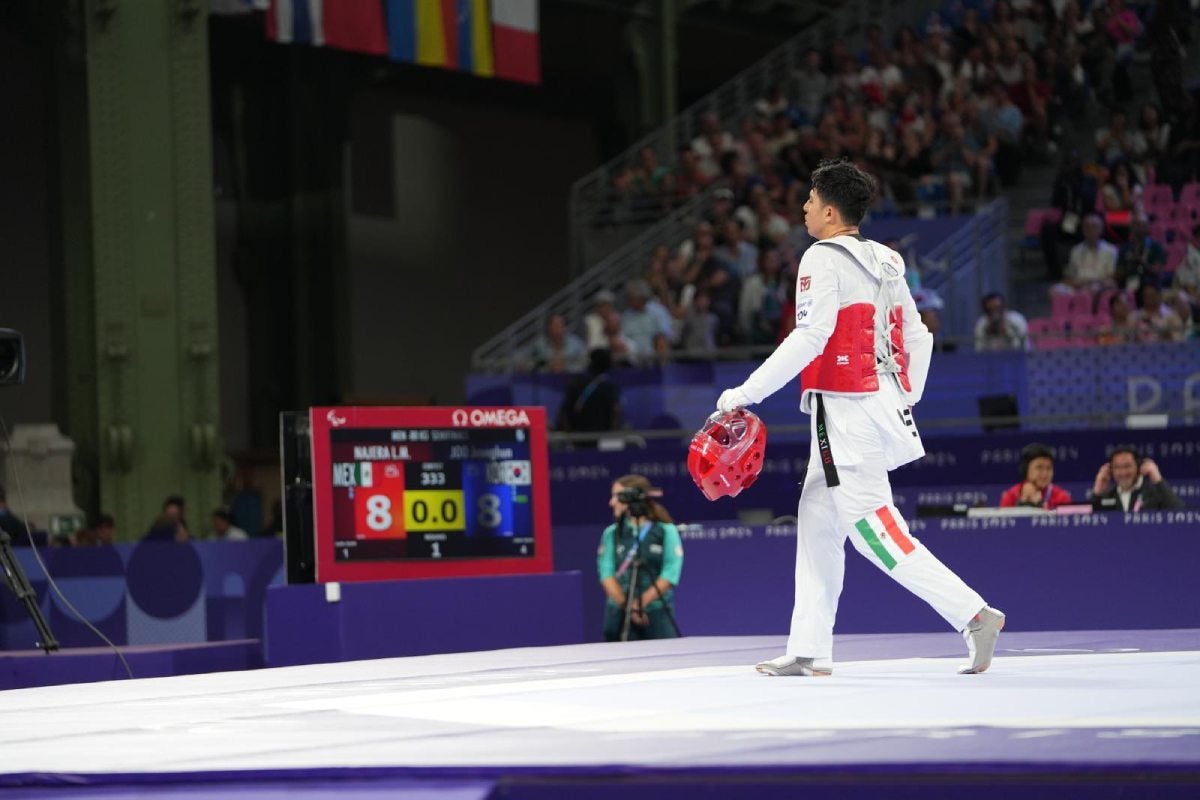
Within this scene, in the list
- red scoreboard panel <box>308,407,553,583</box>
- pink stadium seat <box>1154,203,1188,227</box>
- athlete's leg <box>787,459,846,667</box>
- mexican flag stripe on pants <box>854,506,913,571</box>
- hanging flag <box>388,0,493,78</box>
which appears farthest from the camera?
hanging flag <box>388,0,493,78</box>

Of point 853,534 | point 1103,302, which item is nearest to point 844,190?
point 853,534

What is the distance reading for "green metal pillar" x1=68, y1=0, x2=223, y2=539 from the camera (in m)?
19.3

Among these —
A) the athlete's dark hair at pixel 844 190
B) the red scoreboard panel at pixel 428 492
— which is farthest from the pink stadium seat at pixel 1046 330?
the athlete's dark hair at pixel 844 190

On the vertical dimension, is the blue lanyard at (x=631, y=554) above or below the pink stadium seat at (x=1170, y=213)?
below

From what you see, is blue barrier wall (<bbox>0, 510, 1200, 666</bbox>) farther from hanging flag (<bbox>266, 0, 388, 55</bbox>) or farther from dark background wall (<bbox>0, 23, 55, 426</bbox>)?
dark background wall (<bbox>0, 23, 55, 426</bbox>)

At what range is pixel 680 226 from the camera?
2238cm

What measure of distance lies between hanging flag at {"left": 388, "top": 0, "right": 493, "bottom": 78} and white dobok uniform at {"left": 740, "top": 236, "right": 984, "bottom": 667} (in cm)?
1489

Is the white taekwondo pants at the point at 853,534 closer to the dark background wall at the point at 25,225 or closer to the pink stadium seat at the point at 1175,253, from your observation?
the pink stadium seat at the point at 1175,253

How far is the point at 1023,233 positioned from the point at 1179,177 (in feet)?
6.07

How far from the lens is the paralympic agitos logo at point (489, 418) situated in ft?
40.2

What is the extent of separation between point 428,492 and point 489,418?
2.39 ft

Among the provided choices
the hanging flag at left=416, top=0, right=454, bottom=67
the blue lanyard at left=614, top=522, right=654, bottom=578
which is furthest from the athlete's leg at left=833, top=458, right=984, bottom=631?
the hanging flag at left=416, top=0, right=454, bottom=67

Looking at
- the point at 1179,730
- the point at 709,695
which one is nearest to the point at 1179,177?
the point at 709,695

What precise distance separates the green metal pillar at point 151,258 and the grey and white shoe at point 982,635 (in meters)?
13.9
